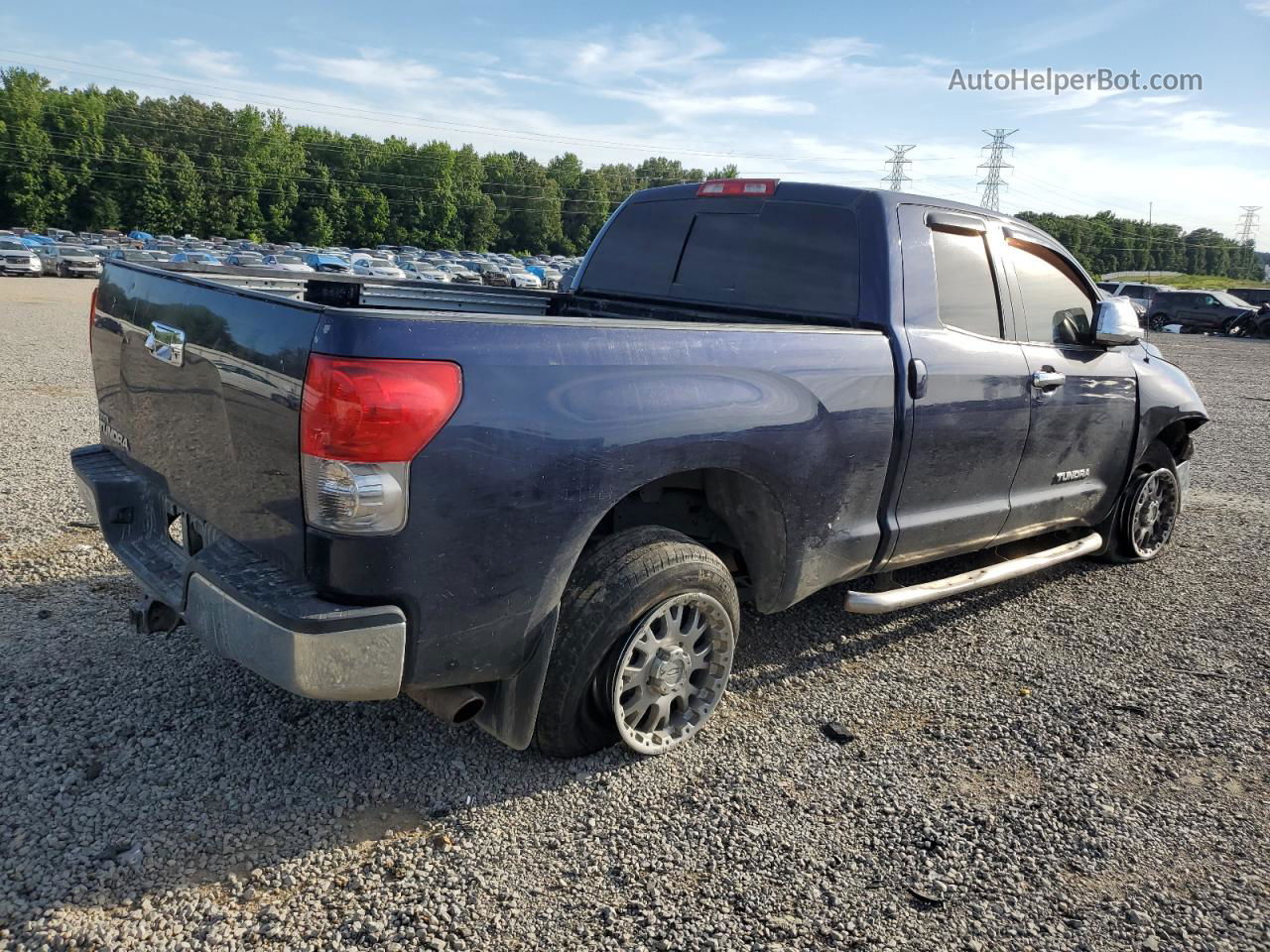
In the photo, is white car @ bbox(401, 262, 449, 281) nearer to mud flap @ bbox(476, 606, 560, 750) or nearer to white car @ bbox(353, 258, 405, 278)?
white car @ bbox(353, 258, 405, 278)

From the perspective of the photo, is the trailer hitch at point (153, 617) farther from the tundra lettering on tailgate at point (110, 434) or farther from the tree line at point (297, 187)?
the tree line at point (297, 187)

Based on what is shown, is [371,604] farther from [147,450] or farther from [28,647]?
[28,647]

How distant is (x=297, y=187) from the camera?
4350 inches

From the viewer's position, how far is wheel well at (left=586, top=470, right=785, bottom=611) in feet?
10.9

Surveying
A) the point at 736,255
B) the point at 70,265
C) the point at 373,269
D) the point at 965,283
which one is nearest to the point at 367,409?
the point at 736,255

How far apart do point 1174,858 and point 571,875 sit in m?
1.86

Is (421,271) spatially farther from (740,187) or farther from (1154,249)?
(1154,249)

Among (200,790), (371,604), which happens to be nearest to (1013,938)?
(371,604)

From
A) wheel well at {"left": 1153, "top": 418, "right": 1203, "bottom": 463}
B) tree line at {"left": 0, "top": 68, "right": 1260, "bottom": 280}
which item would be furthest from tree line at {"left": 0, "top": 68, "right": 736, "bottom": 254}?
wheel well at {"left": 1153, "top": 418, "right": 1203, "bottom": 463}

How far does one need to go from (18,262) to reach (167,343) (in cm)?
4400

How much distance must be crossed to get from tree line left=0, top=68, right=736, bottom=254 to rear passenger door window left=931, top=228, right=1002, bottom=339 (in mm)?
77294

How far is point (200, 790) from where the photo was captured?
2941mm

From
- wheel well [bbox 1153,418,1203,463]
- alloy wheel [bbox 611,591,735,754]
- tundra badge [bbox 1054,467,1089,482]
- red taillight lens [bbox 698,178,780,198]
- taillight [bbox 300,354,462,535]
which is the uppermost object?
red taillight lens [bbox 698,178,780,198]

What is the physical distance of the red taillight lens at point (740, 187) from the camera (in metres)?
4.21
